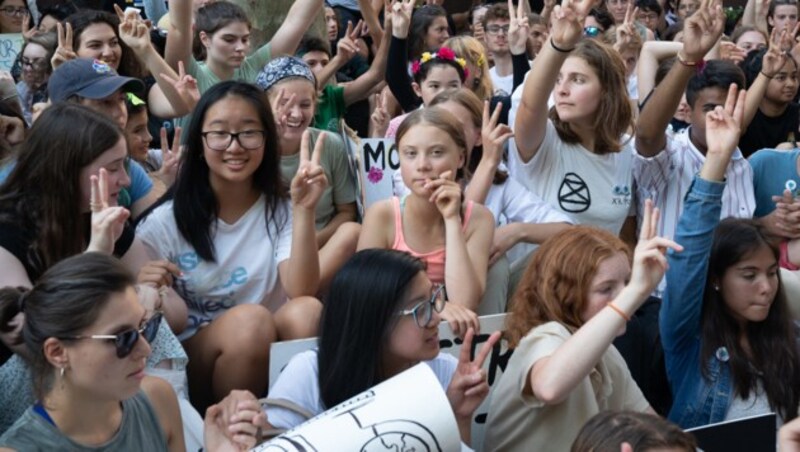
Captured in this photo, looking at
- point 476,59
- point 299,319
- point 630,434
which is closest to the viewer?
point 630,434

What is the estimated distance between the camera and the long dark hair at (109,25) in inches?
253

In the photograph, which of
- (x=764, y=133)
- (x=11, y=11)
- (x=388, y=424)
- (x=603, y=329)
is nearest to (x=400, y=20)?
(x=764, y=133)

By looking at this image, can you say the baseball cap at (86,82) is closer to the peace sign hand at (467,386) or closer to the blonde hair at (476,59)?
the peace sign hand at (467,386)

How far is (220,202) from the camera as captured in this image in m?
4.62

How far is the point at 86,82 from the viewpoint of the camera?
16.4 feet

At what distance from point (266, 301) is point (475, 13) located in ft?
19.5

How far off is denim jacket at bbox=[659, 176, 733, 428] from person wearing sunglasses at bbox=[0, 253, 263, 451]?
203 cm

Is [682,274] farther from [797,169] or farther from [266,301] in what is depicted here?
[797,169]

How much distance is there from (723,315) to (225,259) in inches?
72.0

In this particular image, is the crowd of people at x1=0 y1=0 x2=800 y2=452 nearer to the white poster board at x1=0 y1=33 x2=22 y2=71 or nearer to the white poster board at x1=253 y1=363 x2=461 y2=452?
the white poster board at x1=253 y1=363 x2=461 y2=452

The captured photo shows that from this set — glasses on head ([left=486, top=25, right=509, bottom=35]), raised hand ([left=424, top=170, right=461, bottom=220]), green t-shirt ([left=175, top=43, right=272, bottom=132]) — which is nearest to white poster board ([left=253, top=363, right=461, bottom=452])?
raised hand ([left=424, top=170, right=461, bottom=220])

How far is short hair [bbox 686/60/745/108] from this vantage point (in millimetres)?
6066

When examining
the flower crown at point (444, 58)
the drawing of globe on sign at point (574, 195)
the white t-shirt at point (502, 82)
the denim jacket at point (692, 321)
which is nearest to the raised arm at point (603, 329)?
the denim jacket at point (692, 321)

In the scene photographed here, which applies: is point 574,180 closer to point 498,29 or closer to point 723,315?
point 723,315
